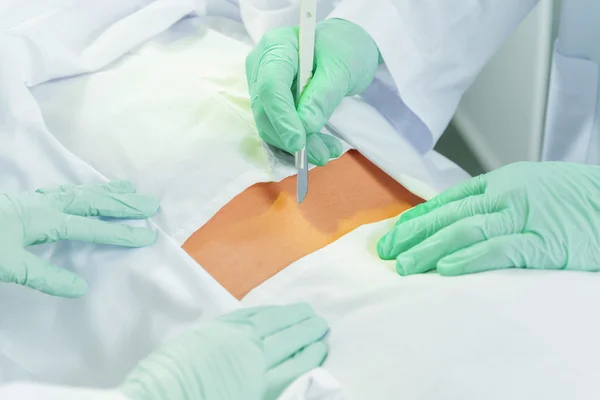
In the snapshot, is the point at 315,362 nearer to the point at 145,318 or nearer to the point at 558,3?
the point at 145,318

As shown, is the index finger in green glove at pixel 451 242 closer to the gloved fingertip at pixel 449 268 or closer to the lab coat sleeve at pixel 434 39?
the gloved fingertip at pixel 449 268

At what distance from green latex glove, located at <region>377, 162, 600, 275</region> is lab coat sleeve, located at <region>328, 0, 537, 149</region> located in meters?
0.26

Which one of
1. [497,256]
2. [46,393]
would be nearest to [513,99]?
[497,256]

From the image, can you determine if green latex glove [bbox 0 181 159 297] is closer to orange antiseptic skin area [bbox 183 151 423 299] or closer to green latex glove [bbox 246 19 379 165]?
orange antiseptic skin area [bbox 183 151 423 299]

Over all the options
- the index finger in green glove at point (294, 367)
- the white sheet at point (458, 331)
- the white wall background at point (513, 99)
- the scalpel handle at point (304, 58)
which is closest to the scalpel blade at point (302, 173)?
the scalpel handle at point (304, 58)

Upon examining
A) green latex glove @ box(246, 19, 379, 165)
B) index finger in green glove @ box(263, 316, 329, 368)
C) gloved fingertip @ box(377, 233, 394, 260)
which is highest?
green latex glove @ box(246, 19, 379, 165)

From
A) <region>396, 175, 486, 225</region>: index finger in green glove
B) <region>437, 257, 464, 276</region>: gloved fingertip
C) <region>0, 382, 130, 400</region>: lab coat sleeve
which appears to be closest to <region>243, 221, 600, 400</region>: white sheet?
<region>437, 257, 464, 276</region>: gloved fingertip

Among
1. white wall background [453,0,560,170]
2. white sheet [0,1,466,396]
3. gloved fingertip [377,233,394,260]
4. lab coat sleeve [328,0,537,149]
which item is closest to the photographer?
white sheet [0,1,466,396]

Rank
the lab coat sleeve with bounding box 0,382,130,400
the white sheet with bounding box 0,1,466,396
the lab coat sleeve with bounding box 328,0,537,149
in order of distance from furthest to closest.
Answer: the lab coat sleeve with bounding box 328,0,537,149 → the white sheet with bounding box 0,1,466,396 → the lab coat sleeve with bounding box 0,382,130,400

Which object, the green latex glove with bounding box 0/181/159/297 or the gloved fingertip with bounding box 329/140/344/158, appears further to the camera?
the gloved fingertip with bounding box 329/140/344/158

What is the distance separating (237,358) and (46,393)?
0.59 ft

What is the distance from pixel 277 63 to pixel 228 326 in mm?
396

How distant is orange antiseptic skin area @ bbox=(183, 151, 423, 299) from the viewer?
31.4 inches

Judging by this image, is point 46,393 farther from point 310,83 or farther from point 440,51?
point 440,51
